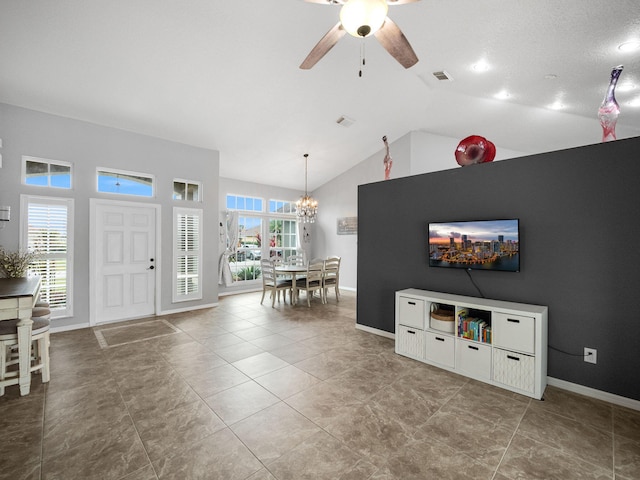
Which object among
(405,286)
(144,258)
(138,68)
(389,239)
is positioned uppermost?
(138,68)

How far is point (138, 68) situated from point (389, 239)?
3.80 meters

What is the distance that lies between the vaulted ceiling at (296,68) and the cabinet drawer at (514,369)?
10.2 feet

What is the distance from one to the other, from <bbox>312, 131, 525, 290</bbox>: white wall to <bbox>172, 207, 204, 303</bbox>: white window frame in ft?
12.2

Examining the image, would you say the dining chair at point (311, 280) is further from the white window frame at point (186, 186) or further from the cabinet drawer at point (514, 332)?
the cabinet drawer at point (514, 332)

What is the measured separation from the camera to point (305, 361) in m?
3.20

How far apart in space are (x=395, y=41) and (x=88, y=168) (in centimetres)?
471

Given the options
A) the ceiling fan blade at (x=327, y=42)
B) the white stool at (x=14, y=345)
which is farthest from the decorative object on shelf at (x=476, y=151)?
the white stool at (x=14, y=345)

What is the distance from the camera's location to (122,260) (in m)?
4.76

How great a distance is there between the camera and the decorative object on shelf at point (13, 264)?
3480 millimetres

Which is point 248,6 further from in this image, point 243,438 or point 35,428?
point 35,428

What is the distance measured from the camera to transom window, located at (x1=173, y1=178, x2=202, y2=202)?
5312mm

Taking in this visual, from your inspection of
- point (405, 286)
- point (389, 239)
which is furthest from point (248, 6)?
point (405, 286)

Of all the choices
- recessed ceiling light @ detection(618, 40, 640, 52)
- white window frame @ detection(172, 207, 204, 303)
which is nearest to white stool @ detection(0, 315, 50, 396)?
white window frame @ detection(172, 207, 204, 303)

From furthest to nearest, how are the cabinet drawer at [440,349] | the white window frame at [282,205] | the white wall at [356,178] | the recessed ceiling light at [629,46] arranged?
1. the white window frame at [282,205]
2. the white wall at [356,178]
3. the cabinet drawer at [440,349]
4. the recessed ceiling light at [629,46]
